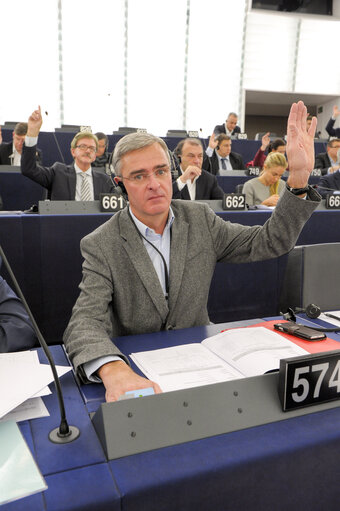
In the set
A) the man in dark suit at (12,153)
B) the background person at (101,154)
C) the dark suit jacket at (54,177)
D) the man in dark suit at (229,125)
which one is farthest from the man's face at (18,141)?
the man in dark suit at (229,125)

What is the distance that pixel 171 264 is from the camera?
1279 mm

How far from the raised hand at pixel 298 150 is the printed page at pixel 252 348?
438mm

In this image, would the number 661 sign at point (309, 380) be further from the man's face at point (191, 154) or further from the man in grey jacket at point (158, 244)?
the man's face at point (191, 154)

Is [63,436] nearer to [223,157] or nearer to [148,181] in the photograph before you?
[148,181]

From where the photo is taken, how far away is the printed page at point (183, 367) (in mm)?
826

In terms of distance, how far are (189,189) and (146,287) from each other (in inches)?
94.5

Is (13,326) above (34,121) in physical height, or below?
below

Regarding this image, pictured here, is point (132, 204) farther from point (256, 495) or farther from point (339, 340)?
point (256, 495)

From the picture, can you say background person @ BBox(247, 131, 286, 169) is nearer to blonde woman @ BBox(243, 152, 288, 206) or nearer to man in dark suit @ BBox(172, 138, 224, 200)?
blonde woman @ BBox(243, 152, 288, 206)

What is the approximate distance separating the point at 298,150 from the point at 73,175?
2648mm

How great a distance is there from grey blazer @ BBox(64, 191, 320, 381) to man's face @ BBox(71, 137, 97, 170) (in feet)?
7.54

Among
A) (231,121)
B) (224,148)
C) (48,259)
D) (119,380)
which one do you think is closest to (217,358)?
(119,380)

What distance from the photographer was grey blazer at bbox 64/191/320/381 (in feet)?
3.83

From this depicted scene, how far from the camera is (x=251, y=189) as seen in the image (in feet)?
12.1
